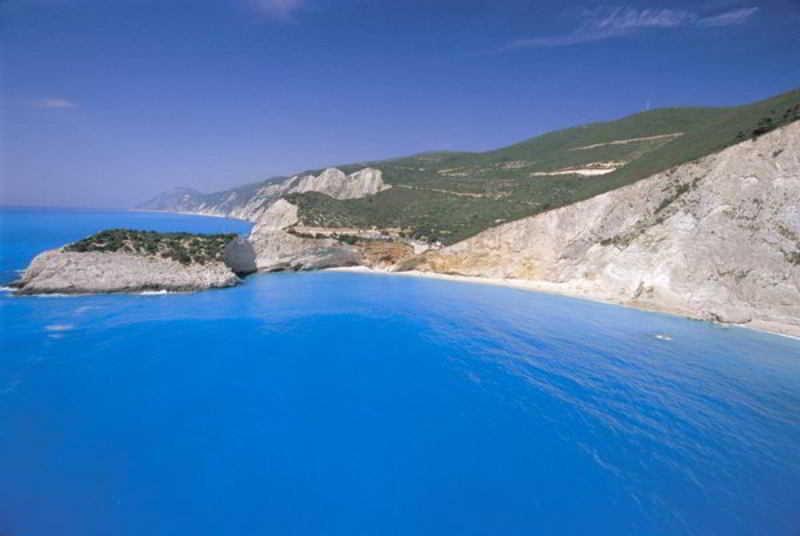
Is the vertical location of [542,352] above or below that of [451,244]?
below

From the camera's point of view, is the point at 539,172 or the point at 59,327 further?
the point at 539,172

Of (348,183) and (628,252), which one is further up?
(348,183)

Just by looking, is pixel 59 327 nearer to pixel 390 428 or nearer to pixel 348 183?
pixel 390 428

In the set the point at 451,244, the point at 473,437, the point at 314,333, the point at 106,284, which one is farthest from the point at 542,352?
the point at 106,284

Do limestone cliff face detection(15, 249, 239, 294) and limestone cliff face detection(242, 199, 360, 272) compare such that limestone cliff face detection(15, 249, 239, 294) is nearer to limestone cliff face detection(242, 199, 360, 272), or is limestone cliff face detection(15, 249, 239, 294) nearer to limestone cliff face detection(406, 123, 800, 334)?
limestone cliff face detection(242, 199, 360, 272)

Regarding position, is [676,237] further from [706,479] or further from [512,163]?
[512,163]

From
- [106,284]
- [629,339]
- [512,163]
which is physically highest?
[512,163]

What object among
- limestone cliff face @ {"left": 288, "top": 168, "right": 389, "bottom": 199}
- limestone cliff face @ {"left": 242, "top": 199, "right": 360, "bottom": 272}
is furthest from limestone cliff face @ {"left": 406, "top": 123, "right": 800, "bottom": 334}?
limestone cliff face @ {"left": 288, "top": 168, "right": 389, "bottom": 199}

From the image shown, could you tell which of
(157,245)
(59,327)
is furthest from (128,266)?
(59,327)
